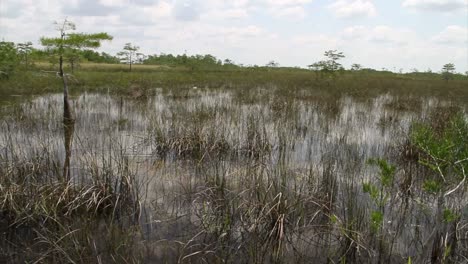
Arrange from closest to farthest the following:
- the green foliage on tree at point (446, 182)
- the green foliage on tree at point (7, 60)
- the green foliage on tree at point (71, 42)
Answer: the green foliage on tree at point (446, 182), the green foliage on tree at point (71, 42), the green foliage on tree at point (7, 60)

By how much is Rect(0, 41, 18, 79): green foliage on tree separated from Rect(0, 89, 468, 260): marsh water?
5.39 m

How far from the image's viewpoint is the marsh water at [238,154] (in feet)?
13.6

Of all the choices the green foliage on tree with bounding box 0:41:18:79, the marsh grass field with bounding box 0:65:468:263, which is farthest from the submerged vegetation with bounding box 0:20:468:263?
the green foliage on tree with bounding box 0:41:18:79

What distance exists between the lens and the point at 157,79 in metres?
22.5

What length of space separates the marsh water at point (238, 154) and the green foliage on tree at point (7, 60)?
5.39m

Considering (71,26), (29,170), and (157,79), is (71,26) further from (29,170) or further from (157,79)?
(157,79)

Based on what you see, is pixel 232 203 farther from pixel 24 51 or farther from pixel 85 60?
pixel 24 51

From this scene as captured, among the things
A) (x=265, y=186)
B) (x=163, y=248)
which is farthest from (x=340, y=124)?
(x=163, y=248)

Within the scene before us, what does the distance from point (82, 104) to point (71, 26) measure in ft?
12.6

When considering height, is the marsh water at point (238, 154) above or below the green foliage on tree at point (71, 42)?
below

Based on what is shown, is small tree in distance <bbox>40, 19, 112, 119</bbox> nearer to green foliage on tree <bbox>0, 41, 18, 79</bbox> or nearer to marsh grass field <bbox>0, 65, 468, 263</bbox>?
marsh grass field <bbox>0, 65, 468, 263</bbox>

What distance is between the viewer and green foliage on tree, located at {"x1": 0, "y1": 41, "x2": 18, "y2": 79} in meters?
15.6

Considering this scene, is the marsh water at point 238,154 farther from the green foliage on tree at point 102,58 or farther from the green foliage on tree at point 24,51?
the green foliage on tree at point 102,58

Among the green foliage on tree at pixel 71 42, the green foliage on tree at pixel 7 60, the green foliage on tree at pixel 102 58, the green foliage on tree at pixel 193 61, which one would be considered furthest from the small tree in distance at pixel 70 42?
the green foliage on tree at pixel 102 58
